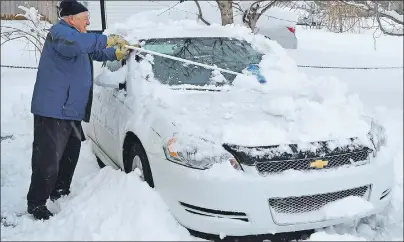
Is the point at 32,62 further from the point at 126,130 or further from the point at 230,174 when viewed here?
the point at 230,174

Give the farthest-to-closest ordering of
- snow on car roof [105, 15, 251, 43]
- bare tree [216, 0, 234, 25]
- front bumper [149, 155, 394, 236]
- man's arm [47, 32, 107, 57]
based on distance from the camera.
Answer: bare tree [216, 0, 234, 25]
snow on car roof [105, 15, 251, 43]
man's arm [47, 32, 107, 57]
front bumper [149, 155, 394, 236]

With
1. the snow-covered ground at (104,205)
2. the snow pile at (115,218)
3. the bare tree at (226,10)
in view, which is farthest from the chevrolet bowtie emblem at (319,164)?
the bare tree at (226,10)

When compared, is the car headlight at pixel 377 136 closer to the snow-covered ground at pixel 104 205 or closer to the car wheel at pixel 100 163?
the snow-covered ground at pixel 104 205

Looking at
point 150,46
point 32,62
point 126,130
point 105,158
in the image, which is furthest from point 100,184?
point 32,62

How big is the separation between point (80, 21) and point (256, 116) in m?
1.59

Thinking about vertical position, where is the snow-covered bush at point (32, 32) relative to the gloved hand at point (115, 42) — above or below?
below

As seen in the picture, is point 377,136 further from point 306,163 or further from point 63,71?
point 63,71

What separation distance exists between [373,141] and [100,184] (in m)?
2.03

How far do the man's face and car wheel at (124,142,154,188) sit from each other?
102 centimetres

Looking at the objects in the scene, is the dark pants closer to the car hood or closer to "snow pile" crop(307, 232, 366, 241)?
the car hood

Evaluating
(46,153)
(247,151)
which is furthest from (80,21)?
(247,151)

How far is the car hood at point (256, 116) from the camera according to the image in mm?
3348

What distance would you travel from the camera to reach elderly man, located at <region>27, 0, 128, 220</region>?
12.4 feet

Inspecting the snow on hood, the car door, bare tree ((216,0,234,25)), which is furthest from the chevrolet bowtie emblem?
bare tree ((216,0,234,25))
